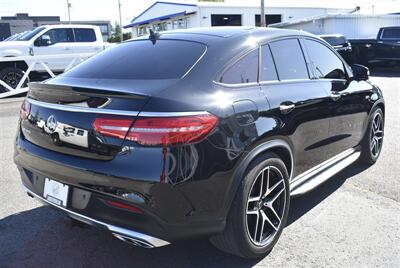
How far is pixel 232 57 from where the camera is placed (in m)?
3.28

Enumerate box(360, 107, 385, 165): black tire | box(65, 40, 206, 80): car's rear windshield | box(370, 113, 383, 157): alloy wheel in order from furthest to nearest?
box(370, 113, 383, 157): alloy wheel < box(360, 107, 385, 165): black tire < box(65, 40, 206, 80): car's rear windshield

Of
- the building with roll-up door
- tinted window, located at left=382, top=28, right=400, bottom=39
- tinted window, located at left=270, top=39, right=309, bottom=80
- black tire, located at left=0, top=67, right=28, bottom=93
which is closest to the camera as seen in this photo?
tinted window, located at left=270, top=39, right=309, bottom=80

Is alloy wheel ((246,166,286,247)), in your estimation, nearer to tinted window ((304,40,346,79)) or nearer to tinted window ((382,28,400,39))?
tinted window ((304,40,346,79))

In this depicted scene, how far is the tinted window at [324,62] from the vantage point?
432 cm

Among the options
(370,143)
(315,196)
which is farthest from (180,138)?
(370,143)

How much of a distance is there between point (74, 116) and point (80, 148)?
0.21 meters

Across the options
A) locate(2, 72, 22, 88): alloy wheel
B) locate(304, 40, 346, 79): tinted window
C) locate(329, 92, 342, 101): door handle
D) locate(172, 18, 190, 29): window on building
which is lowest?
locate(2, 72, 22, 88): alloy wheel

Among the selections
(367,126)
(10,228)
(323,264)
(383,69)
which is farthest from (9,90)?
(383,69)

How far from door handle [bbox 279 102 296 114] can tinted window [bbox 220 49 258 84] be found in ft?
1.00

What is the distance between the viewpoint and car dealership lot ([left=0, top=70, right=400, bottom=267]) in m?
3.29

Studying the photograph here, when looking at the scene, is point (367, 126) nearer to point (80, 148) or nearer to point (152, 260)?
point (152, 260)

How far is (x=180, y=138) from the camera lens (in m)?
2.66

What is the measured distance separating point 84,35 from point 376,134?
11.0 m

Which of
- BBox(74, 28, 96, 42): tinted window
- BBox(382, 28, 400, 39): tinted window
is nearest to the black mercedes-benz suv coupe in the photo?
BBox(74, 28, 96, 42): tinted window
